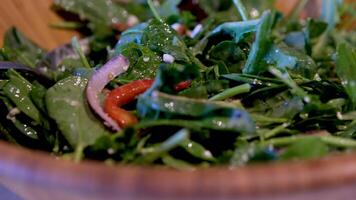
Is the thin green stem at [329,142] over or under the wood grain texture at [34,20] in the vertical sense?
under

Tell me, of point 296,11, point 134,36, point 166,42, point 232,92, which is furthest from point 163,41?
point 296,11

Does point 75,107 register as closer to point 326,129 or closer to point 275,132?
point 275,132

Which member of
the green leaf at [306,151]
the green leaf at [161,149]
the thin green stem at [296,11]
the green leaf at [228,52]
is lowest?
the thin green stem at [296,11]

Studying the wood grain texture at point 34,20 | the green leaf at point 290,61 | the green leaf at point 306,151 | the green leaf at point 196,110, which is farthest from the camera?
the wood grain texture at point 34,20

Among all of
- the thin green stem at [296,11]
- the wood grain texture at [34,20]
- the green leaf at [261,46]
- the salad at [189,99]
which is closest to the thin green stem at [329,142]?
the salad at [189,99]

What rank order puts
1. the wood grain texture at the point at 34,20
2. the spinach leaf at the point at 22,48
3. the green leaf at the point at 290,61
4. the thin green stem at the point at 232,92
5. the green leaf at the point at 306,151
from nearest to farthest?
the green leaf at the point at 306,151 → the thin green stem at the point at 232,92 → the green leaf at the point at 290,61 → the spinach leaf at the point at 22,48 → the wood grain texture at the point at 34,20

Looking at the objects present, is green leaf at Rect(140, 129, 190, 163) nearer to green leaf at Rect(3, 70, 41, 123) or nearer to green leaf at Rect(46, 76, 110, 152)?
green leaf at Rect(46, 76, 110, 152)

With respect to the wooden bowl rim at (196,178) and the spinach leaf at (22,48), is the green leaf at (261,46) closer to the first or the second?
the wooden bowl rim at (196,178)

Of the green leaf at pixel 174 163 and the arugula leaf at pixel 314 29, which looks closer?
the green leaf at pixel 174 163
